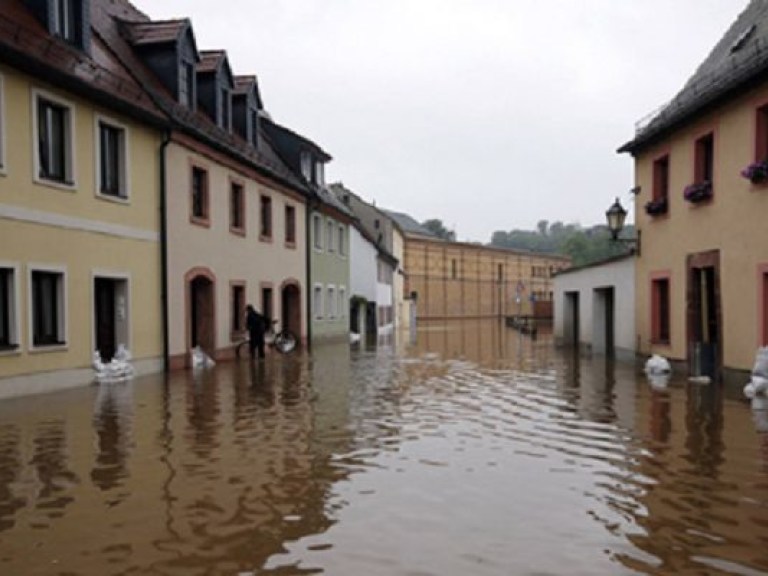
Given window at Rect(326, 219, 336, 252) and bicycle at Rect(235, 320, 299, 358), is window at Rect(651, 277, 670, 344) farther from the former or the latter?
window at Rect(326, 219, 336, 252)

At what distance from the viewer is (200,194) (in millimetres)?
20594

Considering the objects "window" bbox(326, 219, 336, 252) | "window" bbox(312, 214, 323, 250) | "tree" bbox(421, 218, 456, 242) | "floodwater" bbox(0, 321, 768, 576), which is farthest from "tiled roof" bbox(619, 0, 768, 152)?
"tree" bbox(421, 218, 456, 242)

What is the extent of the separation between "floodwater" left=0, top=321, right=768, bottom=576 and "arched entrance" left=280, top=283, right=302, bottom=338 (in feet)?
50.2

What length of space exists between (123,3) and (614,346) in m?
17.4

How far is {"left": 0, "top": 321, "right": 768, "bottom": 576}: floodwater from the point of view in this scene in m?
5.16

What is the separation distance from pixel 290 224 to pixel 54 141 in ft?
46.6

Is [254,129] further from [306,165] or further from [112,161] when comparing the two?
[112,161]

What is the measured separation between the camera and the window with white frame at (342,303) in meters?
35.8

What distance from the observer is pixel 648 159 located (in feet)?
63.9

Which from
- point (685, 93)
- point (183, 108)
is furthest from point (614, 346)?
point (183, 108)

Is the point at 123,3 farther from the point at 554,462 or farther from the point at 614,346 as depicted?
the point at 554,462

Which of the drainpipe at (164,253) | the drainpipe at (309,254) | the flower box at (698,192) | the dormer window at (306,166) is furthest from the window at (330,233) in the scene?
the flower box at (698,192)

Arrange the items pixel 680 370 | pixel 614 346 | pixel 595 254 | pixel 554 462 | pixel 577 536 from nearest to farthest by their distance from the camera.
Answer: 1. pixel 577 536
2. pixel 554 462
3. pixel 680 370
4. pixel 614 346
5. pixel 595 254

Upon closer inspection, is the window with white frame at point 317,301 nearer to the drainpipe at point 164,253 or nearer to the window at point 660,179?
the drainpipe at point 164,253
